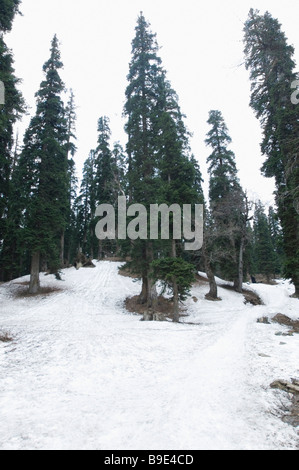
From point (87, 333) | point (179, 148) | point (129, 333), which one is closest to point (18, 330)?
point (87, 333)

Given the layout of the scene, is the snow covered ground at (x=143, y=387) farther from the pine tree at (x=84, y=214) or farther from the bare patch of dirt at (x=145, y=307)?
the pine tree at (x=84, y=214)

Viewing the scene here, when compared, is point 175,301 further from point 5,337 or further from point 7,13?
point 7,13

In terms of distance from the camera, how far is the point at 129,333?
26.3 ft

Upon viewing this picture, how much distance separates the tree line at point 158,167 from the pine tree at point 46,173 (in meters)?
0.07

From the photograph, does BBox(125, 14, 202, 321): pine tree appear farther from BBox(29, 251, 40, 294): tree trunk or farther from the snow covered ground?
BBox(29, 251, 40, 294): tree trunk

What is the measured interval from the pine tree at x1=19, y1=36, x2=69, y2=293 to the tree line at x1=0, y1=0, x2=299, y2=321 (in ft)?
0.24

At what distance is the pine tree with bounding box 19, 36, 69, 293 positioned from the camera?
52.5 feet

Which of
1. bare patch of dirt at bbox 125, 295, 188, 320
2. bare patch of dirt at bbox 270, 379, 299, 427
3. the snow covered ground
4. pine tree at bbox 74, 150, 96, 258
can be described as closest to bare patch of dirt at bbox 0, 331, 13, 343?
the snow covered ground

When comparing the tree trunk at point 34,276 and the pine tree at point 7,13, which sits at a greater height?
the pine tree at point 7,13

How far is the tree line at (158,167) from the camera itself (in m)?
11.1

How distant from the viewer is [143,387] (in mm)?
4102

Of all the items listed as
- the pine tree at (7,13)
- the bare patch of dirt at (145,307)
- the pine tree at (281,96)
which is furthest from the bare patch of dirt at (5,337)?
the pine tree at (7,13)

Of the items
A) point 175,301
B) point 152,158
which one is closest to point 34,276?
point 175,301

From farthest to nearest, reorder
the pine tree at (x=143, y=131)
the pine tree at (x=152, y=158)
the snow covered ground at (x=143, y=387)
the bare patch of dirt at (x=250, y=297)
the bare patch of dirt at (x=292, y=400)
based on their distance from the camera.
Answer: the bare patch of dirt at (x=250, y=297)
the pine tree at (x=143, y=131)
the pine tree at (x=152, y=158)
the bare patch of dirt at (x=292, y=400)
the snow covered ground at (x=143, y=387)
